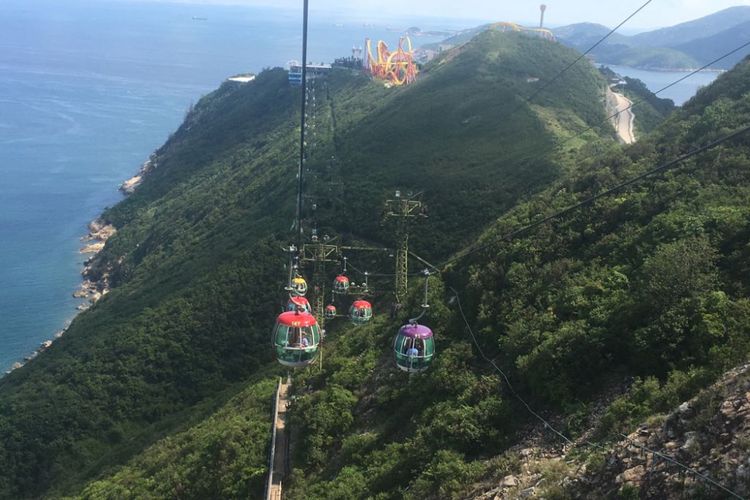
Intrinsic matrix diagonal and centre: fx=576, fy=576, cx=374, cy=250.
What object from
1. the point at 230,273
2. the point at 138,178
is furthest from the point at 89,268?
the point at 230,273

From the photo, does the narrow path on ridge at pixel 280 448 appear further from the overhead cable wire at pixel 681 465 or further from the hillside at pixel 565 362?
the overhead cable wire at pixel 681 465

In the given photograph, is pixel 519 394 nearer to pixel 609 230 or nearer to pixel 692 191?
pixel 609 230

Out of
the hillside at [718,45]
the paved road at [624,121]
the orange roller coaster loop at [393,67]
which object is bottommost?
the paved road at [624,121]

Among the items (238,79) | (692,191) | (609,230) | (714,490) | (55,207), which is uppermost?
(238,79)

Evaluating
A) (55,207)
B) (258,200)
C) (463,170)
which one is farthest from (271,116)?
(463,170)

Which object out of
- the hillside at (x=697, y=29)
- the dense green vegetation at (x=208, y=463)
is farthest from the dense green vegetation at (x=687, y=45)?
the dense green vegetation at (x=208, y=463)
